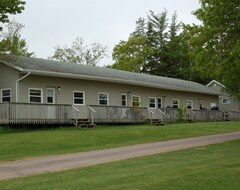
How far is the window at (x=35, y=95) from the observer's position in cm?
2966

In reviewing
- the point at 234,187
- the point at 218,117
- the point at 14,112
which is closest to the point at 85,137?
the point at 14,112

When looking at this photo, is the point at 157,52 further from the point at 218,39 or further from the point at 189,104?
the point at 218,39

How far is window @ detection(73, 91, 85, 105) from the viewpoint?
3258 centimetres

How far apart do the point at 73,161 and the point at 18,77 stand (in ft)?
48.5

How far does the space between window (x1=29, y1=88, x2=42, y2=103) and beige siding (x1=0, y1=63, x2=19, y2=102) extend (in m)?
1.16

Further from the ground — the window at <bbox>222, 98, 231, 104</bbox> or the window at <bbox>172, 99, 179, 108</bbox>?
the window at <bbox>222, 98, 231, 104</bbox>

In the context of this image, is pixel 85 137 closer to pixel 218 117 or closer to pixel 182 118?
pixel 182 118

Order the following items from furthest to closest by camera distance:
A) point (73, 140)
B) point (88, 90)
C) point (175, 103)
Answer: point (175, 103) → point (88, 90) → point (73, 140)

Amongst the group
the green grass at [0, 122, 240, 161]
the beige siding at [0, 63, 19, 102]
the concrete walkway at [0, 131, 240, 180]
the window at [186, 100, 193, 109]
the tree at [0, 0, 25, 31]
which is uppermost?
the tree at [0, 0, 25, 31]

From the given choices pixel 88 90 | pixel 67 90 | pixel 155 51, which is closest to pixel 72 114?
pixel 67 90

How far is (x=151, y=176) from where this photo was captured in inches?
423

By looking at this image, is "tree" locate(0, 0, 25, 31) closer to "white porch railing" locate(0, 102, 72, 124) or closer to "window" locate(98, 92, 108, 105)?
"white porch railing" locate(0, 102, 72, 124)

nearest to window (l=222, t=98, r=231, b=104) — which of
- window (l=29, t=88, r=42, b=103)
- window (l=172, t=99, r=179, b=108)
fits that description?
window (l=172, t=99, r=179, b=108)

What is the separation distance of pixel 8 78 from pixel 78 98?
5559mm
